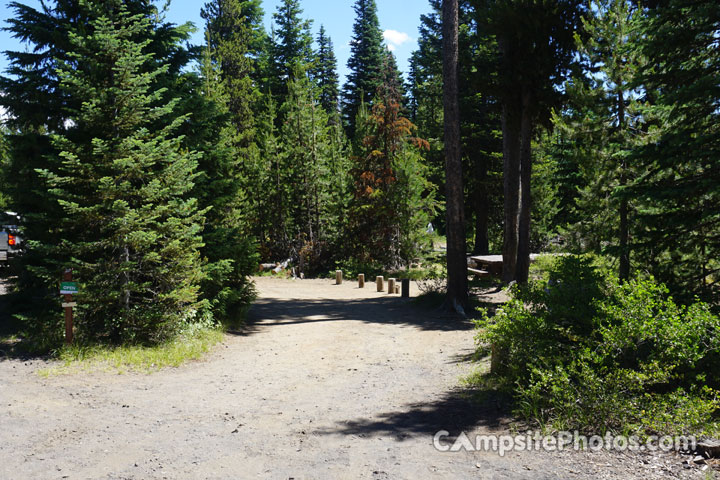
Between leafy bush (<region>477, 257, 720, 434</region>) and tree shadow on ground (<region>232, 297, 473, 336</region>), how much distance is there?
614cm

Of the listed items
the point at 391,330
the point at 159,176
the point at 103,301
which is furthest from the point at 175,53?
the point at 391,330

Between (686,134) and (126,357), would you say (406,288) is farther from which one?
(686,134)

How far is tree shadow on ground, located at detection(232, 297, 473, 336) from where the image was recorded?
43.7ft

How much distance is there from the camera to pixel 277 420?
634 centimetres

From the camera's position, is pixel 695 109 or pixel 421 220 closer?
pixel 695 109

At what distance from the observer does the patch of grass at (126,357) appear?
27.7 ft

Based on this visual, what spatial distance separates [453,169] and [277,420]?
405 inches

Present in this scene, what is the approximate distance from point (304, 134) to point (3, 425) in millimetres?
22997

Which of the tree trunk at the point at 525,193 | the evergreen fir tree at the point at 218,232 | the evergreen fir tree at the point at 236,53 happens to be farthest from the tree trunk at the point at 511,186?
the evergreen fir tree at the point at 236,53

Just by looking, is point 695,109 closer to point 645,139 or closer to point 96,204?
point 645,139

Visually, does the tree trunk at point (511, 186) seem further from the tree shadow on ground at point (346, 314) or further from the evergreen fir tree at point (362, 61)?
the evergreen fir tree at point (362, 61)

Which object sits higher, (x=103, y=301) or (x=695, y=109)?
(x=695, y=109)

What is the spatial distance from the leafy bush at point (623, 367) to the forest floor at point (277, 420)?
494 mm

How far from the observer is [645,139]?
40.0 feet
